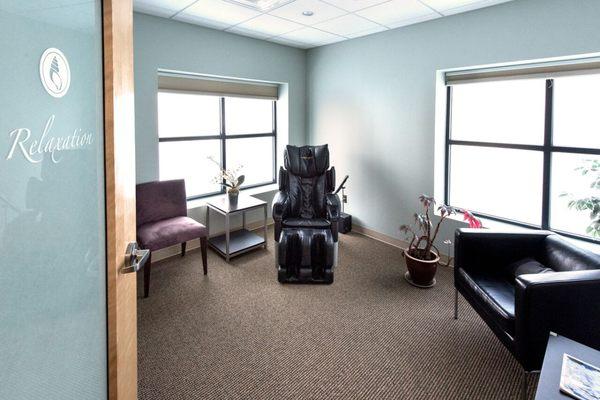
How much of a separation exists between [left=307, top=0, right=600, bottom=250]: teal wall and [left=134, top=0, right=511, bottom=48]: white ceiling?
7.1 inches

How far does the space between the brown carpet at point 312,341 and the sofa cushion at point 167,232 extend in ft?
1.34

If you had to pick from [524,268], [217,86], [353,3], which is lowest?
[524,268]

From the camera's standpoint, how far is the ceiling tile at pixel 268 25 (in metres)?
3.46

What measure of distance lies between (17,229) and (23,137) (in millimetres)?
185

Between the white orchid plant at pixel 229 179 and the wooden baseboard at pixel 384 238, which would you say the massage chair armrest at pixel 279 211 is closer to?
the white orchid plant at pixel 229 179

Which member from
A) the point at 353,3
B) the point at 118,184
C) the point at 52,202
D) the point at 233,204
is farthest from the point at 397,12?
the point at 52,202

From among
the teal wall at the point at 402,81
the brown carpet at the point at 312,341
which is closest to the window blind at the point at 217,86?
the teal wall at the point at 402,81

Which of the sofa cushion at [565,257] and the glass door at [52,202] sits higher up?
the glass door at [52,202]

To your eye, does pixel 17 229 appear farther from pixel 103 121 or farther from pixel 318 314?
pixel 318 314

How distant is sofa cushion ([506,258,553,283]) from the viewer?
2.18 metres

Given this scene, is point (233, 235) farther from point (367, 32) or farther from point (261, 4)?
point (367, 32)

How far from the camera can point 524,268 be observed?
2242mm

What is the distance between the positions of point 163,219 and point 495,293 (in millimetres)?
2878

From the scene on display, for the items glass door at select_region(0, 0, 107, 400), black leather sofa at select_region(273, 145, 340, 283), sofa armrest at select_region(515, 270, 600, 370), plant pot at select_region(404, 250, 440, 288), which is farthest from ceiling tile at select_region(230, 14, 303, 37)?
sofa armrest at select_region(515, 270, 600, 370)
